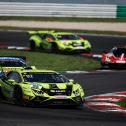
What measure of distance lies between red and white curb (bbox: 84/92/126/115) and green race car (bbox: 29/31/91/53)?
13583 millimetres

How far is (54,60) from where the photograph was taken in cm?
3120

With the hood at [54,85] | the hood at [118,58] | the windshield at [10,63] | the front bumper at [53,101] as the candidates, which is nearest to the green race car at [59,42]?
the hood at [118,58]

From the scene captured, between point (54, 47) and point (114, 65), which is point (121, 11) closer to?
point (54, 47)

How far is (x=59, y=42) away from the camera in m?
34.3

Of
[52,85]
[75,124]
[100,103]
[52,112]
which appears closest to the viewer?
[75,124]

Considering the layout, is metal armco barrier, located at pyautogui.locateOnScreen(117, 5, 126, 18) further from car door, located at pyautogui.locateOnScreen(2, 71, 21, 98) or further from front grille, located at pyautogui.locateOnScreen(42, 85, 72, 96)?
front grille, located at pyautogui.locateOnScreen(42, 85, 72, 96)

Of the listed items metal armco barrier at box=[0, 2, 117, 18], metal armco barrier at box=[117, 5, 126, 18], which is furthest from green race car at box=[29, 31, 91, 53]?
metal armco barrier at box=[117, 5, 126, 18]

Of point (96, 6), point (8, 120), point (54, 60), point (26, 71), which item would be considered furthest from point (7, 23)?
point (8, 120)

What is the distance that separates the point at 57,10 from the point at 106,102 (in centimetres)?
2647

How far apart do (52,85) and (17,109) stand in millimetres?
1300

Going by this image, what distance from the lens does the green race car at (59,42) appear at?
1331 inches

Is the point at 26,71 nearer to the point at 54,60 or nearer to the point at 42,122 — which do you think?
the point at 42,122

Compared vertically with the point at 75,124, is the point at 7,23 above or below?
below

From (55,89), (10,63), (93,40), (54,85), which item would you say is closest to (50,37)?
(93,40)
